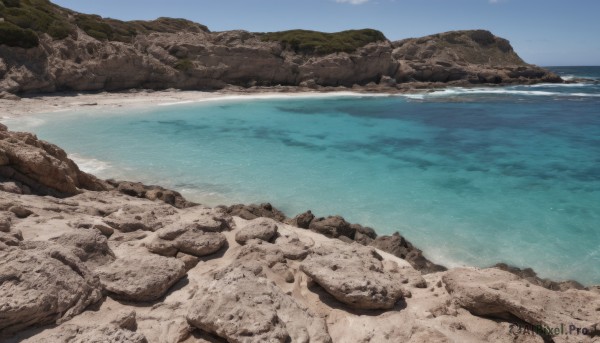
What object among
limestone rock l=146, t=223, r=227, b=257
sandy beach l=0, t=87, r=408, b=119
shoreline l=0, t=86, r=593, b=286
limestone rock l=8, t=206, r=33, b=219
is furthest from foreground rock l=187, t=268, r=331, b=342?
sandy beach l=0, t=87, r=408, b=119

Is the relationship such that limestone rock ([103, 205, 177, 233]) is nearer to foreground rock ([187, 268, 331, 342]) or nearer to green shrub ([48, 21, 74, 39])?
foreground rock ([187, 268, 331, 342])

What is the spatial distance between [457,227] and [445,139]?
17.9 m

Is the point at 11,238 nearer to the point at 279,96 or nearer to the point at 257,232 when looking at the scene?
the point at 257,232

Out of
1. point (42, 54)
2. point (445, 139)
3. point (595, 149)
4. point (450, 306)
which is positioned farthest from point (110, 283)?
point (42, 54)

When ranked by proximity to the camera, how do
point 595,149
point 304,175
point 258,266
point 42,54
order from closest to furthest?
point 258,266 → point 304,175 → point 595,149 → point 42,54

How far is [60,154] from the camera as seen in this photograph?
11820 millimetres

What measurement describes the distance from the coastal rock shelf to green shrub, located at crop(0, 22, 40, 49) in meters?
42.9

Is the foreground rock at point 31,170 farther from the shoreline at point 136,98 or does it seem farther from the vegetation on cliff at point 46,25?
the vegetation on cliff at point 46,25

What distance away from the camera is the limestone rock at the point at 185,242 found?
7.61 m

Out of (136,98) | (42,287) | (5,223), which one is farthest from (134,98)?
(42,287)

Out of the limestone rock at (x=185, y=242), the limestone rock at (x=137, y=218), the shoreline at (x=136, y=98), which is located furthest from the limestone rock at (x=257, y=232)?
the shoreline at (x=136, y=98)

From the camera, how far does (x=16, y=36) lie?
41406 mm

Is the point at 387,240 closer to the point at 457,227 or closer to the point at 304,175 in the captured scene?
the point at 457,227

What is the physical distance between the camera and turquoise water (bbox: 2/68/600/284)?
13.6m
